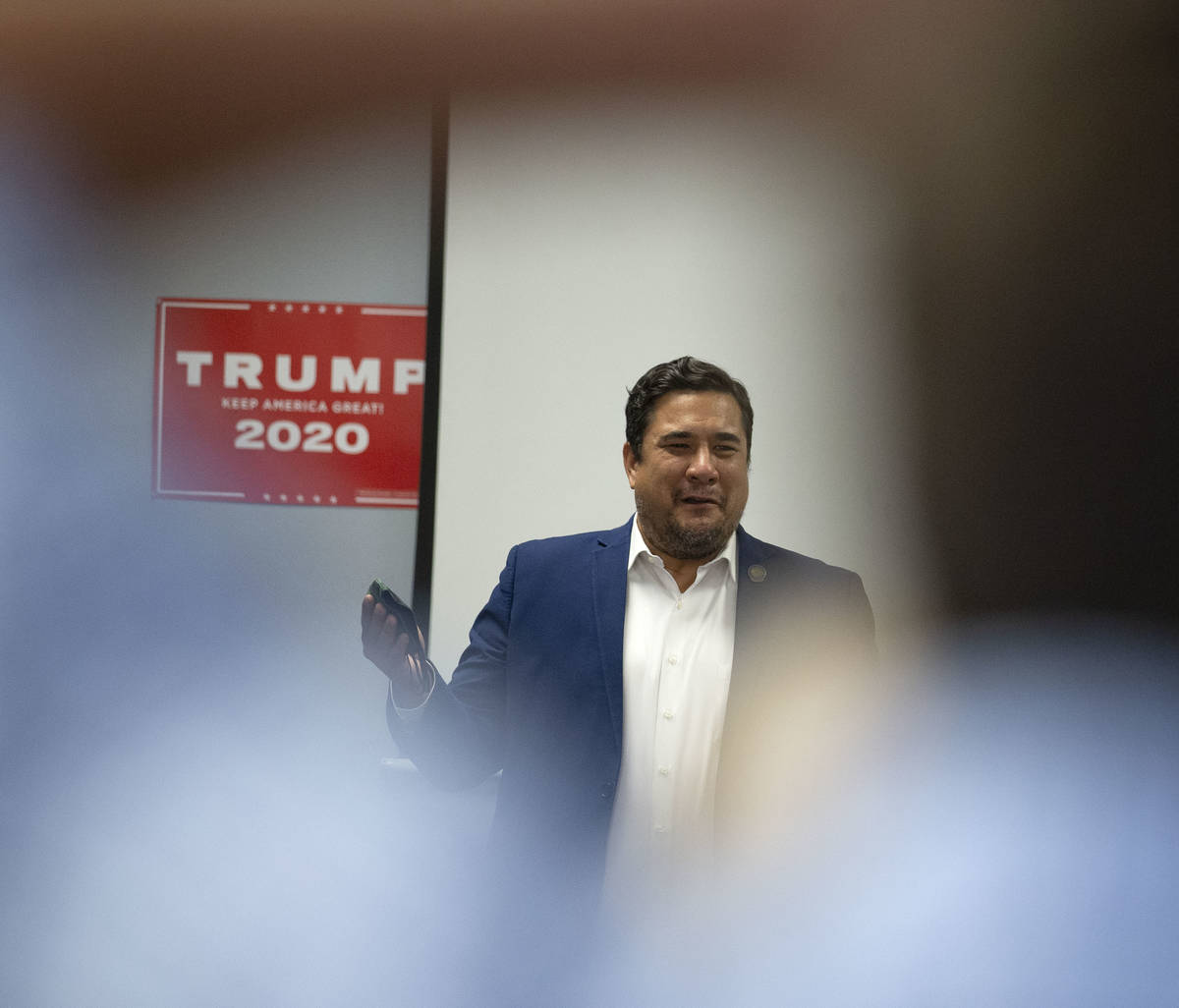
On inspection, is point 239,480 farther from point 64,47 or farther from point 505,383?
point 64,47

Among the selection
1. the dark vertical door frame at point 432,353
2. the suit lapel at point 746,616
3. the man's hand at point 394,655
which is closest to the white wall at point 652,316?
the dark vertical door frame at point 432,353

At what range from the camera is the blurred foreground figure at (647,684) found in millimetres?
995

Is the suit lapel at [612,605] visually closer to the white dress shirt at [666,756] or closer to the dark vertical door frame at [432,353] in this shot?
the white dress shirt at [666,756]

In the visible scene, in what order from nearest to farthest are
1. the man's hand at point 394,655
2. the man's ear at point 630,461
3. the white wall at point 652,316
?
1. the man's hand at point 394,655
2. the man's ear at point 630,461
3. the white wall at point 652,316

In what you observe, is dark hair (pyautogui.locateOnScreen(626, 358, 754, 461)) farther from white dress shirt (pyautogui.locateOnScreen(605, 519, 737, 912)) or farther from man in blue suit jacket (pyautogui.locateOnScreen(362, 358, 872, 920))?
white dress shirt (pyautogui.locateOnScreen(605, 519, 737, 912))

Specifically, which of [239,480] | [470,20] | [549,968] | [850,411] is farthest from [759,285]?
[549,968]

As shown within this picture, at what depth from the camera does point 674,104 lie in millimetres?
1296

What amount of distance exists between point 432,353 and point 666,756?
0.71 meters

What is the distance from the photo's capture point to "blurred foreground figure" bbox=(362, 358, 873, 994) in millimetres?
995

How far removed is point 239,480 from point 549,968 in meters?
0.86

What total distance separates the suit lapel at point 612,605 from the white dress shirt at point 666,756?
2 centimetres

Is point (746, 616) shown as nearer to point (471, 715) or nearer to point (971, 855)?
point (471, 715)

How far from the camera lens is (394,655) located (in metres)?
0.94

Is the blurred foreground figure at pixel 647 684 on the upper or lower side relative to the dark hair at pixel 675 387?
lower
